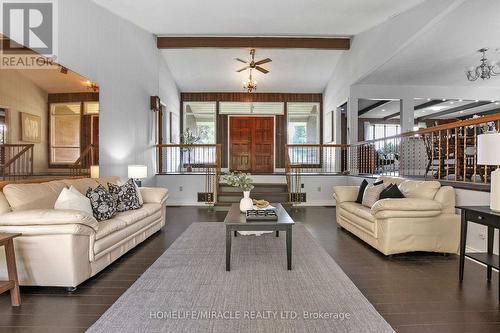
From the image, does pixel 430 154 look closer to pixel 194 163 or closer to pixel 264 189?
pixel 264 189

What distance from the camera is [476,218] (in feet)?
10.0

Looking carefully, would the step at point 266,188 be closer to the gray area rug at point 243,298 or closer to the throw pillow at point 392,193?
the throw pillow at point 392,193

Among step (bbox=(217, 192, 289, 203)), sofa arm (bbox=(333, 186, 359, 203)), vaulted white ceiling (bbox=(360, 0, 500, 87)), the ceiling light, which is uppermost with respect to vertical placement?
vaulted white ceiling (bbox=(360, 0, 500, 87))

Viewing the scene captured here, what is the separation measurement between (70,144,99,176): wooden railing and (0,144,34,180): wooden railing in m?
0.87

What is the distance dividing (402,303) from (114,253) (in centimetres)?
309

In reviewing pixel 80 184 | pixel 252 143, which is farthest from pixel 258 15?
pixel 252 143

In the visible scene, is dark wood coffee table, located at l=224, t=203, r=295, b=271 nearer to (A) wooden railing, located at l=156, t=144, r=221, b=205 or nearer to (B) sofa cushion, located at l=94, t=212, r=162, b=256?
(B) sofa cushion, located at l=94, t=212, r=162, b=256

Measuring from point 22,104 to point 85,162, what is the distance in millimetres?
1476

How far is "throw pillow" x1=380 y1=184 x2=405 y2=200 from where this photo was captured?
14.4 feet

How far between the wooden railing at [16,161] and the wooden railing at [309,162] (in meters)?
5.81

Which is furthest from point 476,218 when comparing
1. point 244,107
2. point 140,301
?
point 244,107

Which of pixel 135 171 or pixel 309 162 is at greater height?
pixel 309 162

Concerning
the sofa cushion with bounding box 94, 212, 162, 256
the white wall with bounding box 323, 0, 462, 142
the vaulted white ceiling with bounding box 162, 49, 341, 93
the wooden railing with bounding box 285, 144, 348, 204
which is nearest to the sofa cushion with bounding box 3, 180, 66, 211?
the sofa cushion with bounding box 94, 212, 162, 256

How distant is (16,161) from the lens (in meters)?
3.51
